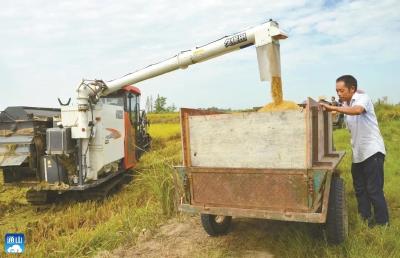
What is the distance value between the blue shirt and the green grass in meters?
0.77

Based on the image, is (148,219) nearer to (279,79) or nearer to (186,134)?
(186,134)

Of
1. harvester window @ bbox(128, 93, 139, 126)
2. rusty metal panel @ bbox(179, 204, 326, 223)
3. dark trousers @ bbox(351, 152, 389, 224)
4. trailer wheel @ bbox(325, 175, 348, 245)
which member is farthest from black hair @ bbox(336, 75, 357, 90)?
harvester window @ bbox(128, 93, 139, 126)

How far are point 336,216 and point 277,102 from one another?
57.1 inches

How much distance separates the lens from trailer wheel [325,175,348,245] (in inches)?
145

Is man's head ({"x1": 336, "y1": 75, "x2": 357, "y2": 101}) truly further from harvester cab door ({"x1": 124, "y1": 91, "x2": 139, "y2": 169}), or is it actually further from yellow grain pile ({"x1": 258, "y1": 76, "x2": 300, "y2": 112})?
harvester cab door ({"x1": 124, "y1": 91, "x2": 139, "y2": 169})

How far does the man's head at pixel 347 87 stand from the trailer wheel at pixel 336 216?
1.11m

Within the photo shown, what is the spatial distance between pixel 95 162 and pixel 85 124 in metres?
0.74

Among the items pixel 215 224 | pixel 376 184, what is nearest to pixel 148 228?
pixel 215 224

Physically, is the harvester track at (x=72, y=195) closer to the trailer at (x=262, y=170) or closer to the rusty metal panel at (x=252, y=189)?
the trailer at (x=262, y=170)

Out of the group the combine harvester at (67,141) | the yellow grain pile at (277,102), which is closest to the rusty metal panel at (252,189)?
the yellow grain pile at (277,102)

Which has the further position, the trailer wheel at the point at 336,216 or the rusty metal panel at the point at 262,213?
the trailer wheel at the point at 336,216

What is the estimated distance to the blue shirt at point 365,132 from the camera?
4.35 m

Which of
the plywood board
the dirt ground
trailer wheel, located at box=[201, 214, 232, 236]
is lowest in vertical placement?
the dirt ground

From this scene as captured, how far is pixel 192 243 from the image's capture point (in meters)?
4.46
